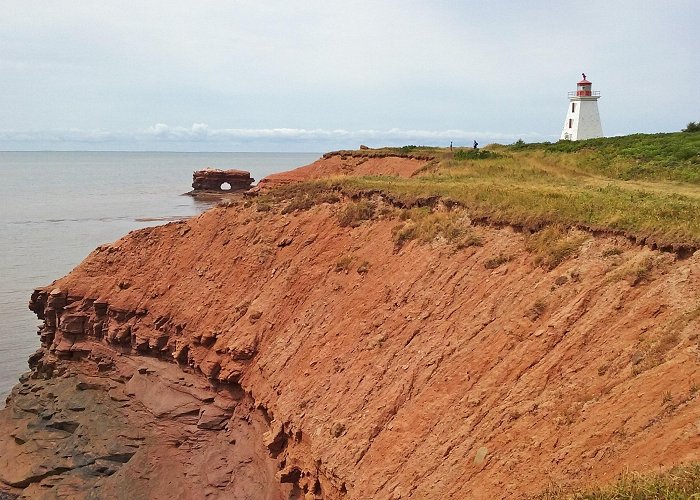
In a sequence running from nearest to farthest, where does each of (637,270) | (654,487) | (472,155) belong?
1. (654,487)
2. (637,270)
3. (472,155)

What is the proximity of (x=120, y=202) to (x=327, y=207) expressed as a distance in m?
80.6

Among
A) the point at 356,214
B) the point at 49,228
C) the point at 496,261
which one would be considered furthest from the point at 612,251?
the point at 49,228

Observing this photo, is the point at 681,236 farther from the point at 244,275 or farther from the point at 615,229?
the point at 244,275

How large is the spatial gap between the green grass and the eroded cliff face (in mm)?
840

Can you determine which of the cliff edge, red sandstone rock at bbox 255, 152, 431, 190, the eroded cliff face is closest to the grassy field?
the cliff edge

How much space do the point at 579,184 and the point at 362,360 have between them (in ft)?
42.4

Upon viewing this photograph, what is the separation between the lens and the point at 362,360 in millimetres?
16078

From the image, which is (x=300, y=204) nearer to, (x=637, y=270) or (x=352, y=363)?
(x=352, y=363)

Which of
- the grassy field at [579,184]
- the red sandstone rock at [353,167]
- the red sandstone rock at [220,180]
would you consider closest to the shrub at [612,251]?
the grassy field at [579,184]

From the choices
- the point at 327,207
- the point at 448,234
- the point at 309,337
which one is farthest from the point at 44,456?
the point at 448,234

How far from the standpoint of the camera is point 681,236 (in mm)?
12555

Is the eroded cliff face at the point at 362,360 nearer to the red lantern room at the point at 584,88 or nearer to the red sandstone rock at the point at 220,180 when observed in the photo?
the red lantern room at the point at 584,88

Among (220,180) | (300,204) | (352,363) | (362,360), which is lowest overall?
(352,363)

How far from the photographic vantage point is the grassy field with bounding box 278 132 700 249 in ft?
47.6
